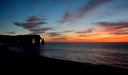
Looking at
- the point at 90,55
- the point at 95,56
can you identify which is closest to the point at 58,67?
the point at 95,56

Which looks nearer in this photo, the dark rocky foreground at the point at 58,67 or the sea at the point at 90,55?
the dark rocky foreground at the point at 58,67

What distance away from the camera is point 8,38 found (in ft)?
336

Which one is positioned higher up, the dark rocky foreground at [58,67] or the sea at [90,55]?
the dark rocky foreground at [58,67]

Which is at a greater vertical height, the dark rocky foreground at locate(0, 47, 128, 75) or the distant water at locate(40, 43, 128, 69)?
the dark rocky foreground at locate(0, 47, 128, 75)

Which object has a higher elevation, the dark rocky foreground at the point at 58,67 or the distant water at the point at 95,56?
the dark rocky foreground at the point at 58,67

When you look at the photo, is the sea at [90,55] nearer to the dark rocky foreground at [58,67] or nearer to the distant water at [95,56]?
the distant water at [95,56]

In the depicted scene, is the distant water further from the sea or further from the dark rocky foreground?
the dark rocky foreground

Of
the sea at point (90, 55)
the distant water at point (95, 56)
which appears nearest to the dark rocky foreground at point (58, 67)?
the sea at point (90, 55)

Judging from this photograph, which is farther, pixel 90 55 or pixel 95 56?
pixel 90 55

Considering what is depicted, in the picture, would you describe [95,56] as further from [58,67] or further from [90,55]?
[58,67]

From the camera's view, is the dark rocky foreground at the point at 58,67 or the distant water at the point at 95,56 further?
the distant water at the point at 95,56

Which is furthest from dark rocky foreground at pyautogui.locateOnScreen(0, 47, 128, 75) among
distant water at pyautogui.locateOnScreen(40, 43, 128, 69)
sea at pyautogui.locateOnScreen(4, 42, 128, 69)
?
distant water at pyautogui.locateOnScreen(40, 43, 128, 69)

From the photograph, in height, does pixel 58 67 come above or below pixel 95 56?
above

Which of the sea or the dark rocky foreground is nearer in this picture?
the dark rocky foreground
